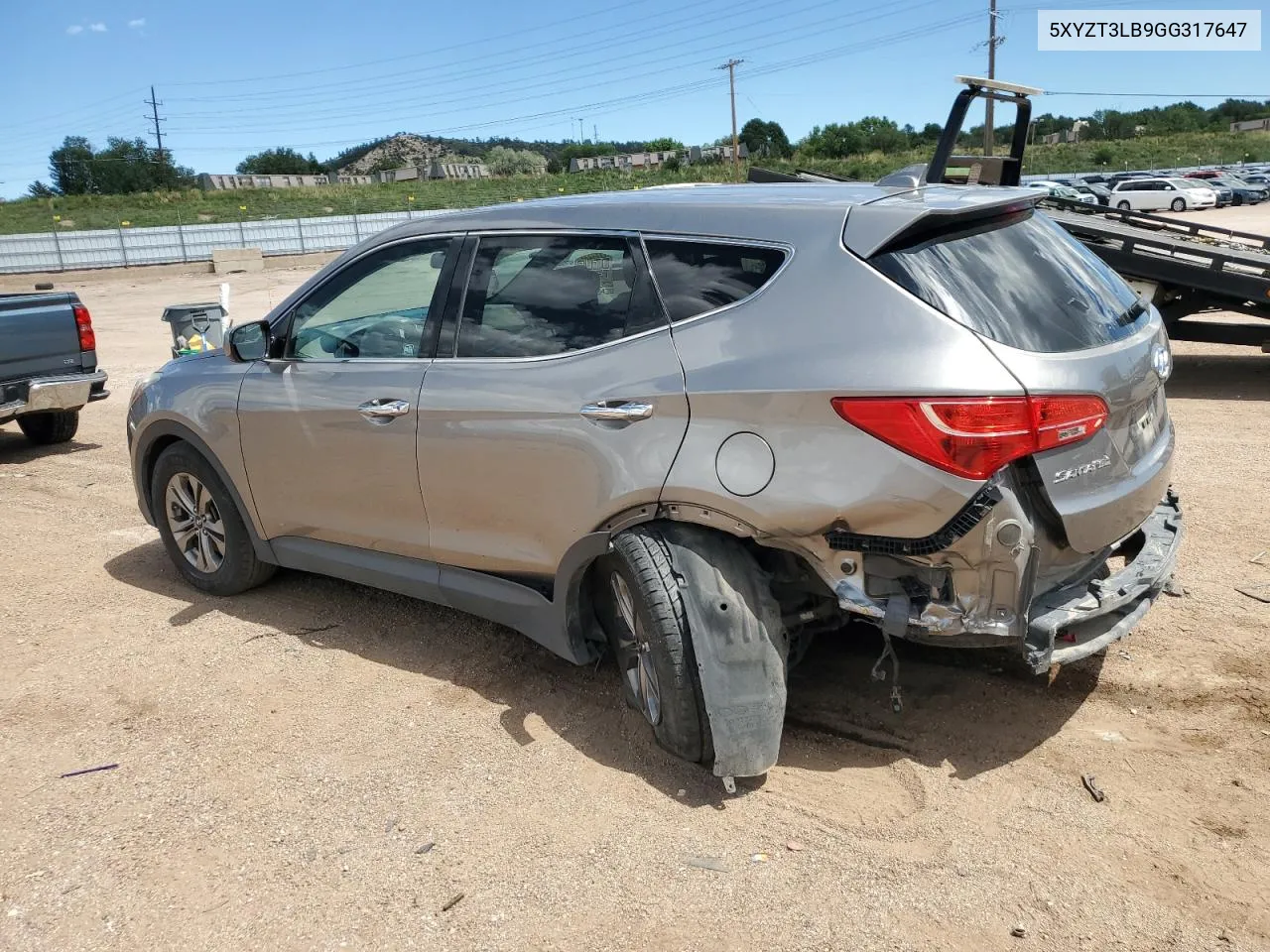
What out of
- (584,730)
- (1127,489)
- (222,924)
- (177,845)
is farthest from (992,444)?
(177,845)

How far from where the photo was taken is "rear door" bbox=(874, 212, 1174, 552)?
2.98 m

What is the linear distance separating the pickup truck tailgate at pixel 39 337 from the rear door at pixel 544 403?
20.4ft

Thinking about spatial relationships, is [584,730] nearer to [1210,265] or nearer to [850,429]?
Result: [850,429]

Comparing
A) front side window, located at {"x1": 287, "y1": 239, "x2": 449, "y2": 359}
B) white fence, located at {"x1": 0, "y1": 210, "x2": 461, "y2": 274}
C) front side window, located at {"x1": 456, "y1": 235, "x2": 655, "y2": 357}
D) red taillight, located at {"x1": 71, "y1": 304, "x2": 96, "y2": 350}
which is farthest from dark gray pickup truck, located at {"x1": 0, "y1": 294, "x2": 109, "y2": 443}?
white fence, located at {"x1": 0, "y1": 210, "x2": 461, "y2": 274}

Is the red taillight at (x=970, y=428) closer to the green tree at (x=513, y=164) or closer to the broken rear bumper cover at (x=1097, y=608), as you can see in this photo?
the broken rear bumper cover at (x=1097, y=608)

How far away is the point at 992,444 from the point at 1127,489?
0.68 meters

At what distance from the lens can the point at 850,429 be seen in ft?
9.75

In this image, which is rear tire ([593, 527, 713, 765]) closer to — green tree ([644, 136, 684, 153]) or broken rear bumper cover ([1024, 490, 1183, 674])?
broken rear bumper cover ([1024, 490, 1183, 674])

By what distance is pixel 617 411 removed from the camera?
3385mm

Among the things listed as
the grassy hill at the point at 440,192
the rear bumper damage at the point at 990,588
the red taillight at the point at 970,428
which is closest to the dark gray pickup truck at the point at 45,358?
the rear bumper damage at the point at 990,588

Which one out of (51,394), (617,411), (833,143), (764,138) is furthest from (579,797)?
(764,138)

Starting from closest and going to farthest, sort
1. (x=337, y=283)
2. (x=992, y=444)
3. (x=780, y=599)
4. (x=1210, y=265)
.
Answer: (x=992, y=444) < (x=780, y=599) < (x=337, y=283) < (x=1210, y=265)

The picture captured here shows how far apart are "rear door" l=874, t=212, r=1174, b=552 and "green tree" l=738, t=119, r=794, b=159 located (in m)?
90.3

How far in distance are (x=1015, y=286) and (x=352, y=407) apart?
2562mm
